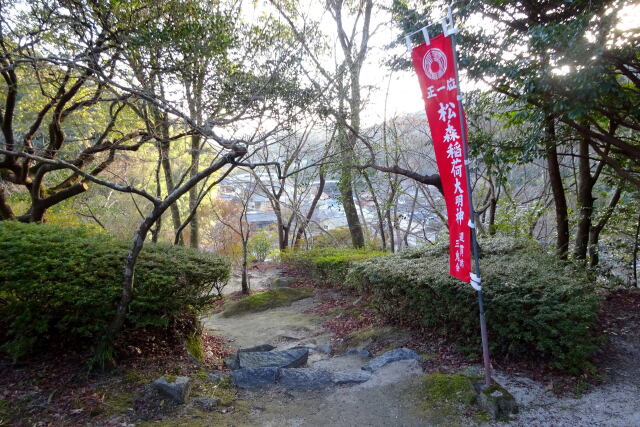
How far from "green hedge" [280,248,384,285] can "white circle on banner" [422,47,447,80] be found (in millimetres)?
5144

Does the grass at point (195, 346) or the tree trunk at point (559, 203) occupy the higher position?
the tree trunk at point (559, 203)

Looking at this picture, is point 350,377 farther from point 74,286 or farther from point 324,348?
point 74,286

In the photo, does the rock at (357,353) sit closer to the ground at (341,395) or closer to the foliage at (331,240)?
the ground at (341,395)

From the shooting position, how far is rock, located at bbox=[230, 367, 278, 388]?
4.12 metres

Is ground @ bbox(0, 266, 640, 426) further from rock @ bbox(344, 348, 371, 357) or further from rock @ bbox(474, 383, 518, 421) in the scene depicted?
rock @ bbox(344, 348, 371, 357)

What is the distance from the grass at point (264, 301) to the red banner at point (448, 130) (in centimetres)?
610

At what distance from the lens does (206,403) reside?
357 cm

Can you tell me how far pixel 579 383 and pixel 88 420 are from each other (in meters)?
4.18

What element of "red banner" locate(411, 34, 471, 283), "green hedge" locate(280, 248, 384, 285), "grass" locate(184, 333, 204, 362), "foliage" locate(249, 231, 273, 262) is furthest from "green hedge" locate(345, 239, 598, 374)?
"foliage" locate(249, 231, 273, 262)

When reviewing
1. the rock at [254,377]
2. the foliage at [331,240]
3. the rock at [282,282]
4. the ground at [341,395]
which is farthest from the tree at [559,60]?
the foliage at [331,240]

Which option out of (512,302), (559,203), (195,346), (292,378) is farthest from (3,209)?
(559,203)

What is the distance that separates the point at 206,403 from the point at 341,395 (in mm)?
1272

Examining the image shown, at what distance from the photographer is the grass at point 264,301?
29.8ft

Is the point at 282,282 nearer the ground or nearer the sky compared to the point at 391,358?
nearer the sky
